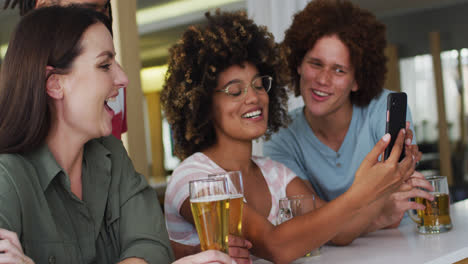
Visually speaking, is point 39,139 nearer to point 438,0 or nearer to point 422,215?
point 422,215

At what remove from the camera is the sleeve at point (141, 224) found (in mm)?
1420

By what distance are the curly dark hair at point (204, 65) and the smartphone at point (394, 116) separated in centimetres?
50

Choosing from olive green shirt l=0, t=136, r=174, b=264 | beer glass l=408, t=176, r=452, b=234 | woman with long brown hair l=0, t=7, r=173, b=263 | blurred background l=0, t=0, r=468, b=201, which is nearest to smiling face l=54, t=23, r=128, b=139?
woman with long brown hair l=0, t=7, r=173, b=263

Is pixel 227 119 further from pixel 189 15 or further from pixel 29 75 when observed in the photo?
pixel 189 15

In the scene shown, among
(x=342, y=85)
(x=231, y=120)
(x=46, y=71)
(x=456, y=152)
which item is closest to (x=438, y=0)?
(x=456, y=152)

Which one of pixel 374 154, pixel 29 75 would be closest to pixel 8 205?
pixel 29 75

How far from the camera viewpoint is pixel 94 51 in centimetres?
139

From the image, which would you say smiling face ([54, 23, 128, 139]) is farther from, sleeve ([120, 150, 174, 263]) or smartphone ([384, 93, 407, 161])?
smartphone ([384, 93, 407, 161])

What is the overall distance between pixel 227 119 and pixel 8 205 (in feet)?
2.73

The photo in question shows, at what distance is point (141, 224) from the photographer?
1.48 meters

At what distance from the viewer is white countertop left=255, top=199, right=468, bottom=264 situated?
146 centimetres

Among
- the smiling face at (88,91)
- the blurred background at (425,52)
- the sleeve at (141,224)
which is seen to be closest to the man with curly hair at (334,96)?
the sleeve at (141,224)

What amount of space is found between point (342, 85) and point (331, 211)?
0.91m

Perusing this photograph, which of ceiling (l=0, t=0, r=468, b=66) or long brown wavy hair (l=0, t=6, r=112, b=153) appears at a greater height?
ceiling (l=0, t=0, r=468, b=66)
